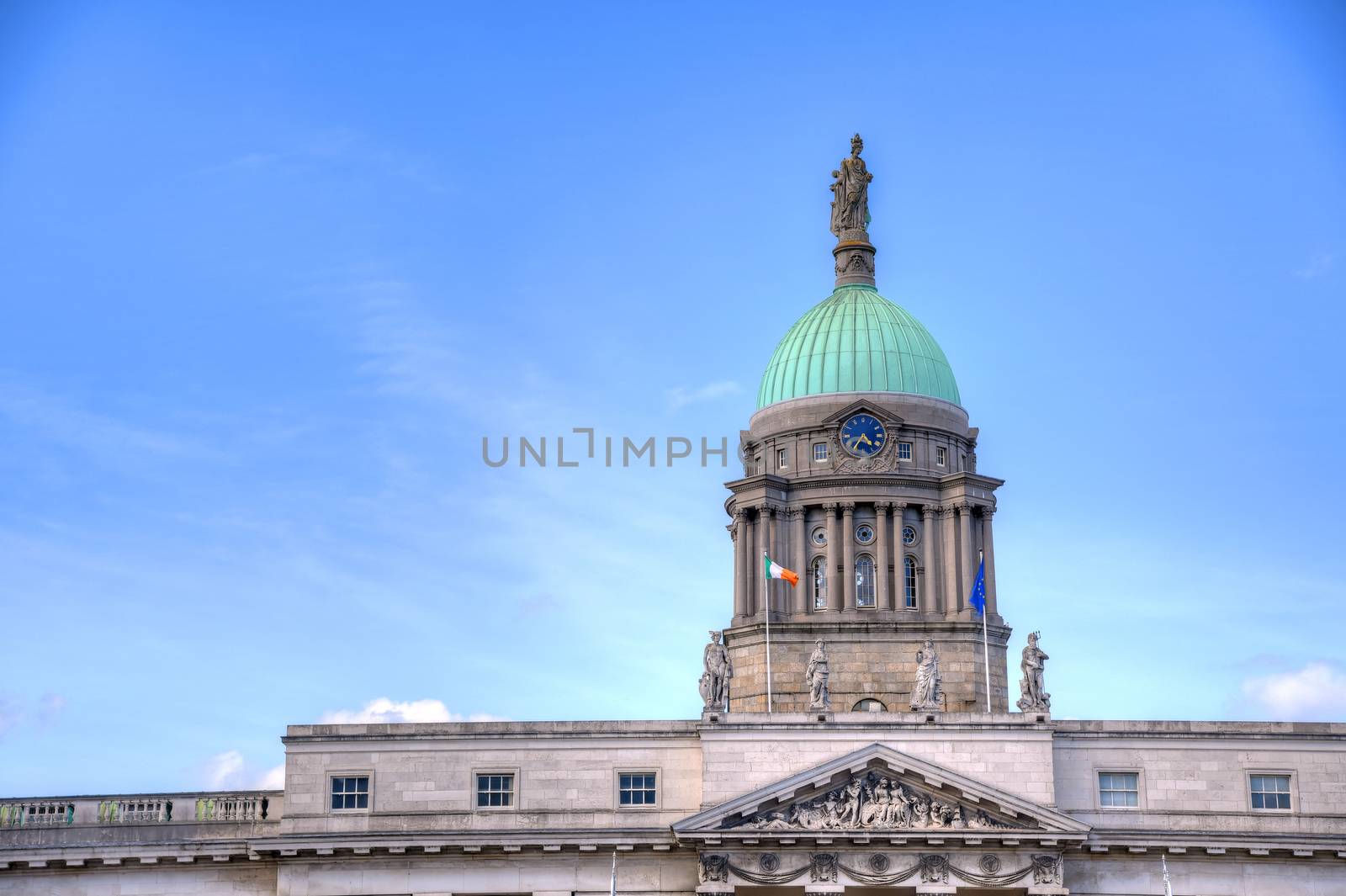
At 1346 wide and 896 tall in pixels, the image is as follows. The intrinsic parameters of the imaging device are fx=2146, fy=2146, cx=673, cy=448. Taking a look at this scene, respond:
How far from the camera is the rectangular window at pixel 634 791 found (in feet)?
255

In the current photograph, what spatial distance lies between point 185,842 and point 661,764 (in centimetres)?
1737

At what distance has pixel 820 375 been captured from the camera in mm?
96562

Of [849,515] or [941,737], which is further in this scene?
[849,515]

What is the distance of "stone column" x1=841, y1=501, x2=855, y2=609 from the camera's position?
92.6 metres

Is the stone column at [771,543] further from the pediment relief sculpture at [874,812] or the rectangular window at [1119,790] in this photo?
the rectangular window at [1119,790]

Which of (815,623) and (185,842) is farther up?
(815,623)

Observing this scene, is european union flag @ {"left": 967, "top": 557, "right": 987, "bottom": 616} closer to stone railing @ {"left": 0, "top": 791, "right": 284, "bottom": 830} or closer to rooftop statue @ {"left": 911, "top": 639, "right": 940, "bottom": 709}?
rooftop statue @ {"left": 911, "top": 639, "right": 940, "bottom": 709}

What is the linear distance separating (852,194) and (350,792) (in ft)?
128

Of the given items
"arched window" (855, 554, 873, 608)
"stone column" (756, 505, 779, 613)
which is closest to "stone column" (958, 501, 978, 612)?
"arched window" (855, 554, 873, 608)

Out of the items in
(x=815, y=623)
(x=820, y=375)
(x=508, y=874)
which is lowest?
(x=508, y=874)

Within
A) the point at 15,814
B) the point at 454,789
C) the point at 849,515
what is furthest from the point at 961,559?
the point at 15,814

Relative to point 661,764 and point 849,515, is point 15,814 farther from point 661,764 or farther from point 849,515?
point 849,515

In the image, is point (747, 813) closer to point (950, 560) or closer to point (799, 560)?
point (799, 560)

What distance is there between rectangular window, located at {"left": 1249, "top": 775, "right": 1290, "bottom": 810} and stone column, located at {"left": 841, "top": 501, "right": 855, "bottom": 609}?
67.2 feet
